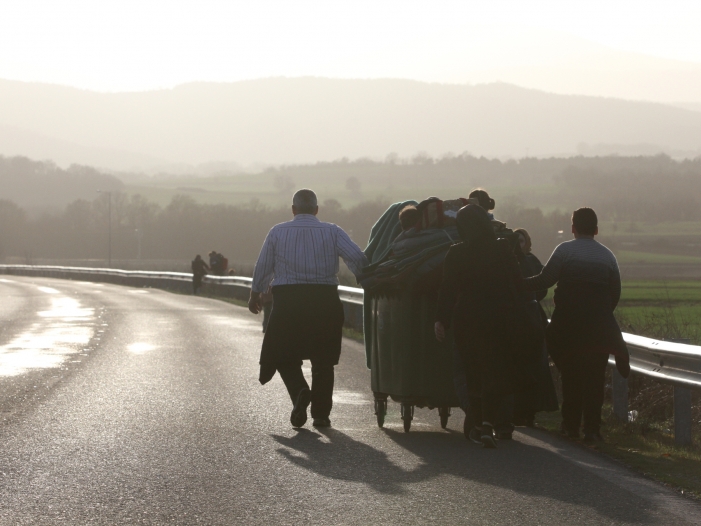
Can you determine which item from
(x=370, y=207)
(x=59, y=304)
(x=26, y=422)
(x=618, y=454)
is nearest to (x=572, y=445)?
(x=618, y=454)

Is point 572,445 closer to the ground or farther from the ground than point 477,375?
closer to the ground

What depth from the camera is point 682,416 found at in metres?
8.51

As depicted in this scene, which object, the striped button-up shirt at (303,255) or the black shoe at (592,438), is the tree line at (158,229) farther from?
the black shoe at (592,438)

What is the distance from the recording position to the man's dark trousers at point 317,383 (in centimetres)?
905

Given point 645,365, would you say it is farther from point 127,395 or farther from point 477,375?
point 127,395

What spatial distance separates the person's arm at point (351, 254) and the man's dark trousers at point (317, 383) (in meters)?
0.84

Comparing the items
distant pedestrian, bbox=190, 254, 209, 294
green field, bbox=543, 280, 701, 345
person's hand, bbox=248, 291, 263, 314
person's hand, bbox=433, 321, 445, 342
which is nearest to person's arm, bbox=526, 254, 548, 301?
person's hand, bbox=433, 321, 445, 342

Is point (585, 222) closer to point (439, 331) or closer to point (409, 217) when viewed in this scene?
point (409, 217)

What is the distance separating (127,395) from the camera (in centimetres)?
1098

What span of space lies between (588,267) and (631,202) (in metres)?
120

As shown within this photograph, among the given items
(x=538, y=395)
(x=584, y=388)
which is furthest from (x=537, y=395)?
(x=584, y=388)

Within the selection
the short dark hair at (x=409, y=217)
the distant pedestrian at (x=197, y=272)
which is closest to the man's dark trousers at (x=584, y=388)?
the short dark hair at (x=409, y=217)

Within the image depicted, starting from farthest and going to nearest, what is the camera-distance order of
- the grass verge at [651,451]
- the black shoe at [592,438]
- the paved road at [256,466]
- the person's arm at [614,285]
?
the person's arm at [614,285]
the black shoe at [592,438]
the grass verge at [651,451]
the paved road at [256,466]

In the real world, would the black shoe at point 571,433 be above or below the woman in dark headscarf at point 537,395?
below
